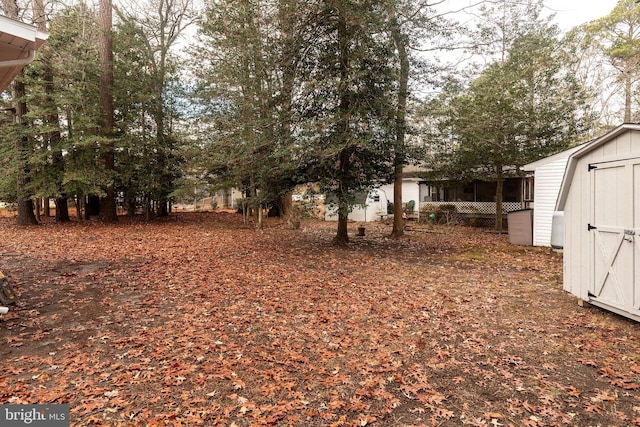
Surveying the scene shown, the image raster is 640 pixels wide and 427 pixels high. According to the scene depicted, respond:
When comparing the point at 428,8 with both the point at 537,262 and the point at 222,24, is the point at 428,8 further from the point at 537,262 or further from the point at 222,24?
the point at 537,262

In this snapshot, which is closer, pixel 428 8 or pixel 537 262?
pixel 537 262

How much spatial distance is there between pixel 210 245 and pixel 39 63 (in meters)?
10.4

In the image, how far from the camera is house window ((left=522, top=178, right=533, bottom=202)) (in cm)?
1681

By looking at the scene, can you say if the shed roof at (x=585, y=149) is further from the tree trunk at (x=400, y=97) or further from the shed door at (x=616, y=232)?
the tree trunk at (x=400, y=97)

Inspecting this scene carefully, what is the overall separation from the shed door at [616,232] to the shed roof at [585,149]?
27 cm

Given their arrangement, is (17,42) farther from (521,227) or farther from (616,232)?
(521,227)

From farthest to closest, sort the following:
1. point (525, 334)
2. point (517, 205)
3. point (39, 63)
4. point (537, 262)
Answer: point (517, 205), point (39, 63), point (537, 262), point (525, 334)

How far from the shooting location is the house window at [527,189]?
1681cm

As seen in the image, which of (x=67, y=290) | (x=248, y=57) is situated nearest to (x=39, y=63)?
(x=248, y=57)

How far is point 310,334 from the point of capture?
4.31 meters

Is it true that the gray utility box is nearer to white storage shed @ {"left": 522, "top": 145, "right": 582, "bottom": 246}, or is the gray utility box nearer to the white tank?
white storage shed @ {"left": 522, "top": 145, "right": 582, "bottom": 246}

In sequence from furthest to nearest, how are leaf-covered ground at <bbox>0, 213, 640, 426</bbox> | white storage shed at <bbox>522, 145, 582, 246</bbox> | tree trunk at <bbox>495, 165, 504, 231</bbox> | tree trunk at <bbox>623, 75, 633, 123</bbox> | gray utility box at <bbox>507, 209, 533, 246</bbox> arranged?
tree trunk at <bbox>623, 75, 633, 123</bbox> → tree trunk at <bbox>495, 165, 504, 231</bbox> → gray utility box at <bbox>507, 209, 533, 246</bbox> → white storage shed at <bbox>522, 145, 582, 246</bbox> → leaf-covered ground at <bbox>0, 213, 640, 426</bbox>

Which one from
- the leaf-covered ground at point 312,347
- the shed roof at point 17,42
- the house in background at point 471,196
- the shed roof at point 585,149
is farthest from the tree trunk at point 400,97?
the shed roof at point 17,42

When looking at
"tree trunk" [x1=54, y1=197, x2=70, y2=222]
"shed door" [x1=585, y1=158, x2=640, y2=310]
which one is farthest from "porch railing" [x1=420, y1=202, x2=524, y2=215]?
"tree trunk" [x1=54, y1=197, x2=70, y2=222]
